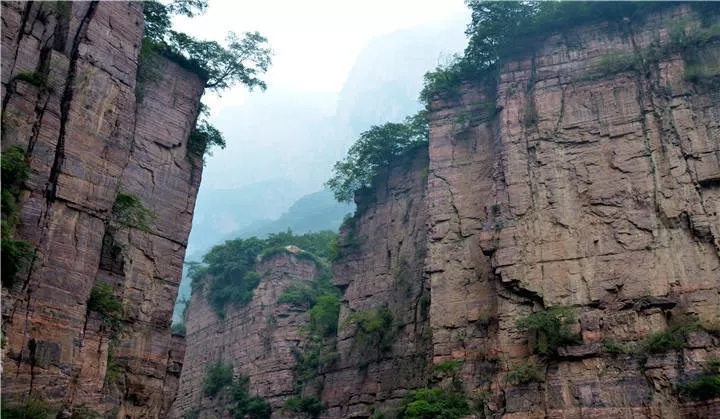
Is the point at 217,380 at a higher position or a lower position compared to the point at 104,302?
higher

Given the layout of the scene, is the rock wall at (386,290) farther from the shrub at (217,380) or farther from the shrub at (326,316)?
the shrub at (217,380)

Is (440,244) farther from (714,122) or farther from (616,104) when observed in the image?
(714,122)

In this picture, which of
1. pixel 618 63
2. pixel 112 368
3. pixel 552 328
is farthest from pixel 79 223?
pixel 618 63

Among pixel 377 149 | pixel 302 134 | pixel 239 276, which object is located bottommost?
pixel 239 276

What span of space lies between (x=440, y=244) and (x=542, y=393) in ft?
24.4

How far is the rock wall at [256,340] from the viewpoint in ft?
130

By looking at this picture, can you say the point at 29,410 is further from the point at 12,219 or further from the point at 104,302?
the point at 12,219

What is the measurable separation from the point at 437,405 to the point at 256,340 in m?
19.1

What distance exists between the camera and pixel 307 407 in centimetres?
3362

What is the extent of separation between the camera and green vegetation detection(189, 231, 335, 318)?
142 ft

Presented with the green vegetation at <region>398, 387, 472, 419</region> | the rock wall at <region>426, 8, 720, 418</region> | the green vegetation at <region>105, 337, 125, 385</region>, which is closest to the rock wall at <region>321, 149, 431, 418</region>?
the rock wall at <region>426, 8, 720, 418</region>

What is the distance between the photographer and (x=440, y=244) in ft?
94.6

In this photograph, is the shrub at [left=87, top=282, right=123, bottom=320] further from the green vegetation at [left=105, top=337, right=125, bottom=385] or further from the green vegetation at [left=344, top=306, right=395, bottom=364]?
the green vegetation at [left=344, top=306, right=395, bottom=364]

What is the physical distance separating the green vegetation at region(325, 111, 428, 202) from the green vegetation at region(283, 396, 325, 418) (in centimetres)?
1018
